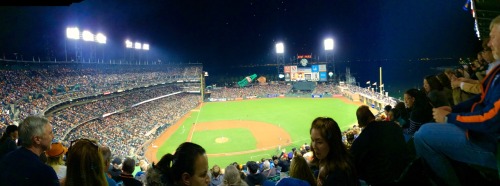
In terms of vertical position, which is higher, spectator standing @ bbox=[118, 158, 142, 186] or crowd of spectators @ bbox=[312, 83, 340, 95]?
spectator standing @ bbox=[118, 158, 142, 186]

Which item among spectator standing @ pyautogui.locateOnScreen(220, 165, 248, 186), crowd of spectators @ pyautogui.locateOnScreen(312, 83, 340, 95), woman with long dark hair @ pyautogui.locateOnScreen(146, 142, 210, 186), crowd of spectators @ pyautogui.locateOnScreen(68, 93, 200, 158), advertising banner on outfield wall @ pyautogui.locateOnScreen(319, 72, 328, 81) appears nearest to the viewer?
woman with long dark hair @ pyautogui.locateOnScreen(146, 142, 210, 186)

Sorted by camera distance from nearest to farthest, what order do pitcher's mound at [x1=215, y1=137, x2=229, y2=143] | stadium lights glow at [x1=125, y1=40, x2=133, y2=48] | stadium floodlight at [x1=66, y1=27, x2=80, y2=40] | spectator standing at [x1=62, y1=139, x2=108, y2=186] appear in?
spectator standing at [x1=62, y1=139, x2=108, y2=186] < pitcher's mound at [x1=215, y1=137, x2=229, y2=143] < stadium floodlight at [x1=66, y1=27, x2=80, y2=40] < stadium lights glow at [x1=125, y1=40, x2=133, y2=48]

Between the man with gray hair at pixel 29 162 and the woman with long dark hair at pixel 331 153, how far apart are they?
9.32 ft

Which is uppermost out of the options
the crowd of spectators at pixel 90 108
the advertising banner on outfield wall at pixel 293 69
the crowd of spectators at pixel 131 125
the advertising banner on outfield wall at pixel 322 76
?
the advertising banner on outfield wall at pixel 293 69

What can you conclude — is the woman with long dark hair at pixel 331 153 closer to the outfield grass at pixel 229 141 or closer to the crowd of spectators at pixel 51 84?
the crowd of spectators at pixel 51 84

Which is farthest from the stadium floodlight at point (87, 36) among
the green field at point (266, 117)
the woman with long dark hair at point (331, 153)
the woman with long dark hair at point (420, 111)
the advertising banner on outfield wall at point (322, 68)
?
the woman with long dark hair at point (331, 153)

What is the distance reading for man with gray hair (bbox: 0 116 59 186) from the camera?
296cm

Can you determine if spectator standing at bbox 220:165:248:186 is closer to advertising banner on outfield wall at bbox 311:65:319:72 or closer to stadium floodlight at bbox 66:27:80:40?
stadium floodlight at bbox 66:27:80:40

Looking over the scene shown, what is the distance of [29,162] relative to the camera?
304 centimetres

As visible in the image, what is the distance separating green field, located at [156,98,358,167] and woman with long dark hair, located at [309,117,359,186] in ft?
76.3

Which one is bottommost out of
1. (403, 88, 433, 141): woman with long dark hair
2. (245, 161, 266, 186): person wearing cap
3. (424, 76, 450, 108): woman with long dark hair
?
(245, 161, 266, 186): person wearing cap

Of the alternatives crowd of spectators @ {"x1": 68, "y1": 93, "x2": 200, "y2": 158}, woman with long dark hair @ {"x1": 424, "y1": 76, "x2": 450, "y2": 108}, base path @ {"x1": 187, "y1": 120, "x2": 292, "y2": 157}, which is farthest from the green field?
woman with long dark hair @ {"x1": 424, "y1": 76, "x2": 450, "y2": 108}

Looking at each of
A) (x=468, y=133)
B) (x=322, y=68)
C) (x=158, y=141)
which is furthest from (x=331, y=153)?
(x=322, y=68)

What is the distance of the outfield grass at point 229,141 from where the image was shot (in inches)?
1212
